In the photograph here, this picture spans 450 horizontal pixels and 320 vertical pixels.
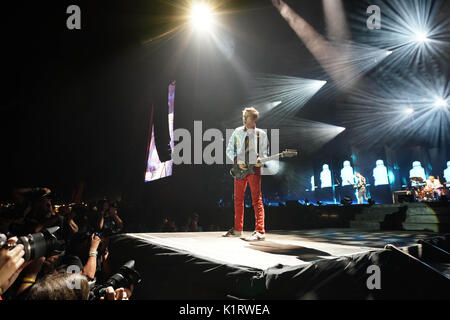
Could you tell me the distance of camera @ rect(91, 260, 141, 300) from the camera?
1607 millimetres

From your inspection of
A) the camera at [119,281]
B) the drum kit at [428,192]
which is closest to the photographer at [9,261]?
the camera at [119,281]

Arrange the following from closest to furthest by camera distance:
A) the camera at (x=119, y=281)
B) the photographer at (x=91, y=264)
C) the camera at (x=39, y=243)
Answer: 1. the camera at (x=39, y=243)
2. the camera at (x=119, y=281)
3. the photographer at (x=91, y=264)

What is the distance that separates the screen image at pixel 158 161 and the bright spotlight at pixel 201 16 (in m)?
2.25

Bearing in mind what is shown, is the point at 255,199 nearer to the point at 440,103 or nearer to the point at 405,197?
the point at 405,197

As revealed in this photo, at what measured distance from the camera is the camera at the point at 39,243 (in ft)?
4.14

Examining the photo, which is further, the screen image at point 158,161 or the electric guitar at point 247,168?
the screen image at point 158,161

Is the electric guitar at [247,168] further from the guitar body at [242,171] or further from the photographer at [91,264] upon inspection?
the photographer at [91,264]

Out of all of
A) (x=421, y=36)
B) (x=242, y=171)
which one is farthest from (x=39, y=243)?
Answer: (x=421, y=36)

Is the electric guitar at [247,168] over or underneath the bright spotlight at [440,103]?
underneath

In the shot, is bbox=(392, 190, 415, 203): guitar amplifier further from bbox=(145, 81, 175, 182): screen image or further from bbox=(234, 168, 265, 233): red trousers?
bbox=(145, 81, 175, 182): screen image

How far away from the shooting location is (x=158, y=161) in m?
8.90

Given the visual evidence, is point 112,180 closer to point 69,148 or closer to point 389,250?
point 69,148

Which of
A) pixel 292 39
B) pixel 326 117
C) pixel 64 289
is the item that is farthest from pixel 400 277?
pixel 326 117

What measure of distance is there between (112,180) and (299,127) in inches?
427
